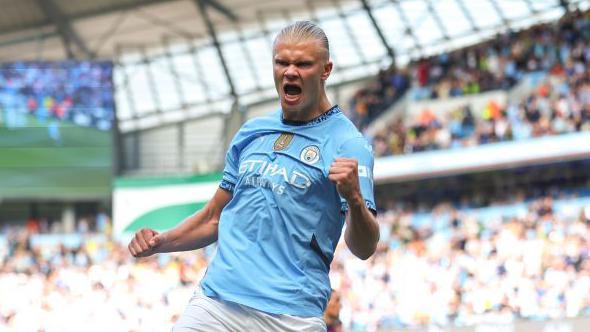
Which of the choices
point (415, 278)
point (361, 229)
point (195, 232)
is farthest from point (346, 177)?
point (415, 278)

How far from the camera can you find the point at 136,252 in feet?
14.4

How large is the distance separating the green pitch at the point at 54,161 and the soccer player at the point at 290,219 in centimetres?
2349

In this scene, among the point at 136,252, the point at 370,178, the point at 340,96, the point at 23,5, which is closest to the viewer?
the point at 370,178

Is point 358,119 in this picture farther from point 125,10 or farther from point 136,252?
point 136,252

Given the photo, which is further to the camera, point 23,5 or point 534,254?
→ point 23,5

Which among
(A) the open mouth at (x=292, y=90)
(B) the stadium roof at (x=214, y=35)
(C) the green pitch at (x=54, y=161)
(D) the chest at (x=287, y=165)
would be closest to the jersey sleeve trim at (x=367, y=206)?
(D) the chest at (x=287, y=165)

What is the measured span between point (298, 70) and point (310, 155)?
313 millimetres

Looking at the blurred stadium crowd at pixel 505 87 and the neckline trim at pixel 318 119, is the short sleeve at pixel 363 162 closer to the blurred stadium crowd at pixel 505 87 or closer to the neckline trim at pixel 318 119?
the neckline trim at pixel 318 119

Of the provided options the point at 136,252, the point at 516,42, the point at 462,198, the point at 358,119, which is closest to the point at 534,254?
the point at 462,198

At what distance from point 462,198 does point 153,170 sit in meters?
12.3

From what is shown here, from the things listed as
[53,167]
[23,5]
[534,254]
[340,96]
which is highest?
[23,5]

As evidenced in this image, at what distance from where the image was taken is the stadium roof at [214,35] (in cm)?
3238

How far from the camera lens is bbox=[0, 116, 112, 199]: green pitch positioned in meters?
27.2

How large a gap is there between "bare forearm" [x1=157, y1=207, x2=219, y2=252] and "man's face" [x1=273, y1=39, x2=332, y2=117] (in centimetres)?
65
